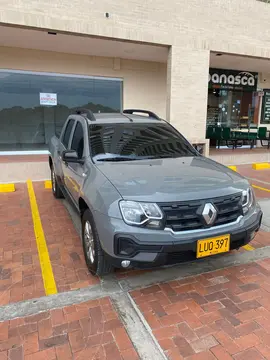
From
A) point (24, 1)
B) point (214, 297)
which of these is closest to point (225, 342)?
point (214, 297)

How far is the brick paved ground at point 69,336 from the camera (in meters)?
2.11

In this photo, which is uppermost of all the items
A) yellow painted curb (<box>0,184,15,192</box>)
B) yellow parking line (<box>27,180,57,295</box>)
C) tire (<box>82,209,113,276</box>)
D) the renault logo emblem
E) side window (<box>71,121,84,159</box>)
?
side window (<box>71,121,84,159</box>)

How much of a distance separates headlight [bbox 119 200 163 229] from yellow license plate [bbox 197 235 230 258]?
418 millimetres

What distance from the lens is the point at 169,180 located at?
2.78 metres

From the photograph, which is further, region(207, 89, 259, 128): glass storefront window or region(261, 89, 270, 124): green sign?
region(261, 89, 270, 124): green sign

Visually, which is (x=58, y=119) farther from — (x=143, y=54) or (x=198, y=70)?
(x=198, y=70)

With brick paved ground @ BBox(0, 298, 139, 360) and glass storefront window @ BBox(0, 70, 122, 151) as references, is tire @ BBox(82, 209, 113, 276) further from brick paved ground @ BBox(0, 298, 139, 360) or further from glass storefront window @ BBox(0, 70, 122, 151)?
glass storefront window @ BBox(0, 70, 122, 151)

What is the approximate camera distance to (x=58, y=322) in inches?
95.3

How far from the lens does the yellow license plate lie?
2.54m

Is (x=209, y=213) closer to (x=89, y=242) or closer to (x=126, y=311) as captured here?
(x=126, y=311)

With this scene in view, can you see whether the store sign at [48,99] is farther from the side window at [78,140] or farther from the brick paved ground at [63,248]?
the side window at [78,140]

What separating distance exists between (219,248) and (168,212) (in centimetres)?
60

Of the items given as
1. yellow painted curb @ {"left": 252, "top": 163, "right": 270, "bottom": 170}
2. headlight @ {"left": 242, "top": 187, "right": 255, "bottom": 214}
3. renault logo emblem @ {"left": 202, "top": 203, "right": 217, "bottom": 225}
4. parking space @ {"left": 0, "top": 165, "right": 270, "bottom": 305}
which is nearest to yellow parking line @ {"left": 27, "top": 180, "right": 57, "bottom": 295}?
parking space @ {"left": 0, "top": 165, "right": 270, "bottom": 305}

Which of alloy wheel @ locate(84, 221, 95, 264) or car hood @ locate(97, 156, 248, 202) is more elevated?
car hood @ locate(97, 156, 248, 202)
